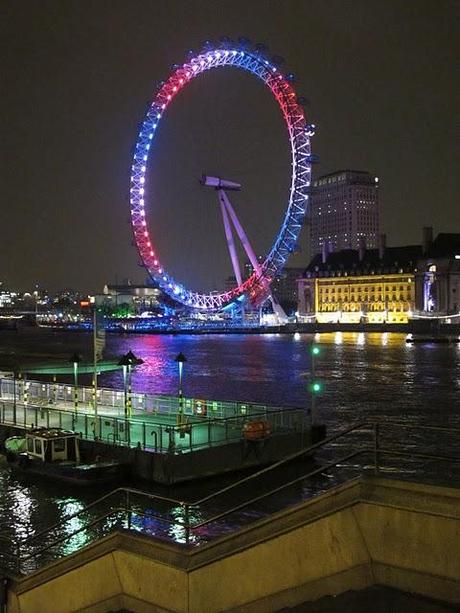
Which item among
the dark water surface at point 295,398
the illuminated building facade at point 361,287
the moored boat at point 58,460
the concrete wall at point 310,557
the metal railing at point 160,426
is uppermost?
the illuminated building facade at point 361,287

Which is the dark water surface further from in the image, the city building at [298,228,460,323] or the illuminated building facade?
the illuminated building facade

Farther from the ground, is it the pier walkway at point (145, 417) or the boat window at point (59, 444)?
the pier walkway at point (145, 417)

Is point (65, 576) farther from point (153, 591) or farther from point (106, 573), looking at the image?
point (153, 591)

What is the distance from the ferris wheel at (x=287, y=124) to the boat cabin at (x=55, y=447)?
64.1 meters

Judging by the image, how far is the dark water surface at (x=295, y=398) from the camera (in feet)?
60.6

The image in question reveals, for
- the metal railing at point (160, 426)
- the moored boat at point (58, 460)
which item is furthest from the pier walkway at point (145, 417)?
the moored boat at point (58, 460)

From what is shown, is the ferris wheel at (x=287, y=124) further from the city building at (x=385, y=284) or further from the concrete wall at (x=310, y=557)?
the concrete wall at (x=310, y=557)

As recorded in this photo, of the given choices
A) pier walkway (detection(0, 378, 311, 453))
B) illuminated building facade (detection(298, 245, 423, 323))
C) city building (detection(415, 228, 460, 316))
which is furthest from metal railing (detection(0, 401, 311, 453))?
illuminated building facade (detection(298, 245, 423, 323))

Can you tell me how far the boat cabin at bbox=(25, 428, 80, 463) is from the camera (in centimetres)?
2211

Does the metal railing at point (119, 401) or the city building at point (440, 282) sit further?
the city building at point (440, 282)

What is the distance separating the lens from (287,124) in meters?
82.5

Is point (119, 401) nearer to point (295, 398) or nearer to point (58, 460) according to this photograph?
point (58, 460)

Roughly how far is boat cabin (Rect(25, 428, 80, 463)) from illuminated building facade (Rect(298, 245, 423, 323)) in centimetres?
14190

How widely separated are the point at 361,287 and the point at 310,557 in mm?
165043
